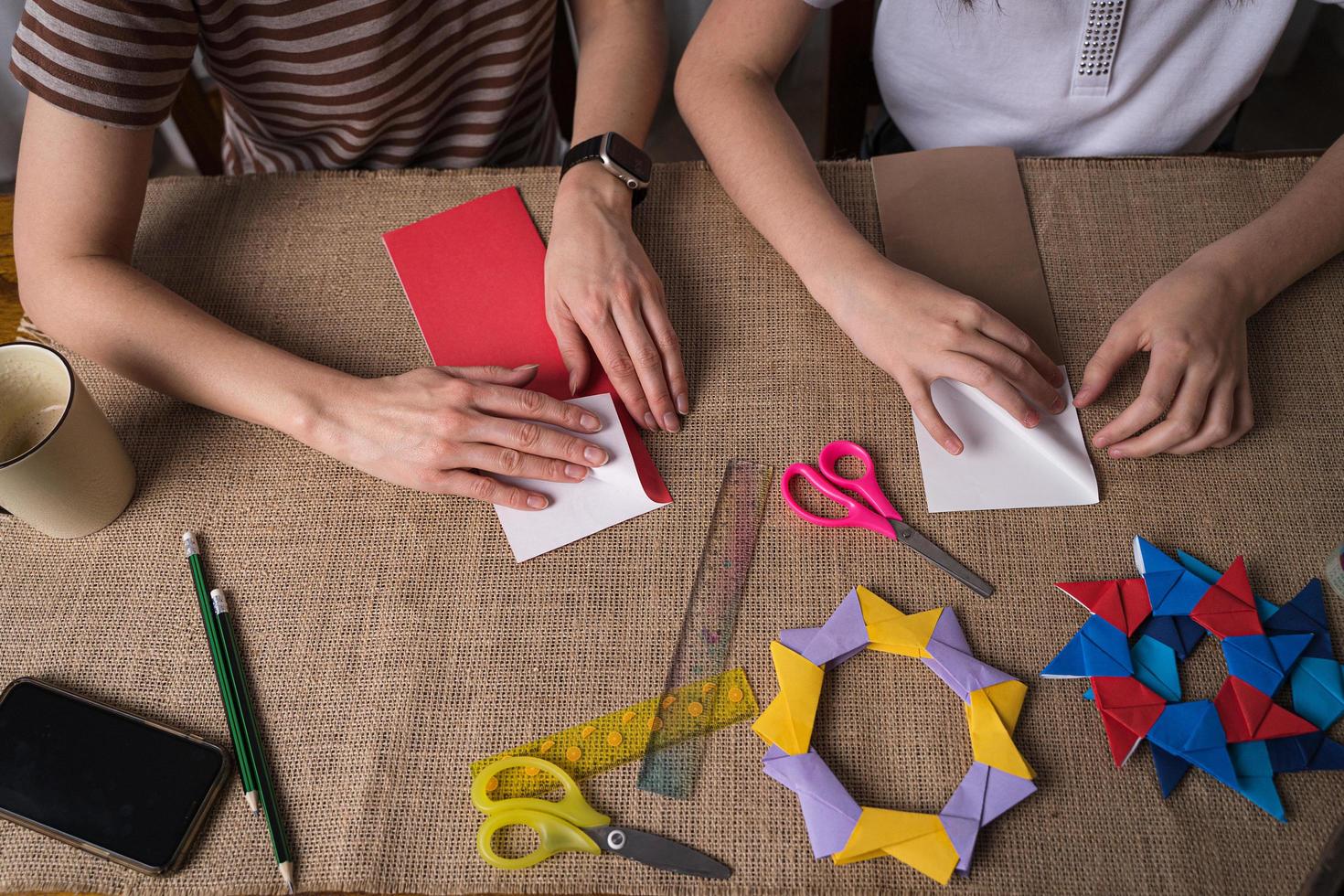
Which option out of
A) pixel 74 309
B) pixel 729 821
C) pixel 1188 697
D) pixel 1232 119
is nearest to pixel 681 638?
pixel 729 821

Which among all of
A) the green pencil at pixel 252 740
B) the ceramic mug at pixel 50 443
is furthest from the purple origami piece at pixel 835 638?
the ceramic mug at pixel 50 443

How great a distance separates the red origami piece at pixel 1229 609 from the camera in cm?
55

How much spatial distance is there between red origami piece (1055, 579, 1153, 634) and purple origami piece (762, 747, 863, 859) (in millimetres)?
218

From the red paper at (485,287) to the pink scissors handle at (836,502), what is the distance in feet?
0.45

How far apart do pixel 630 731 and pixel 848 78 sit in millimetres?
874

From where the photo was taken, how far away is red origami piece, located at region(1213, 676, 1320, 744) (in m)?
0.52

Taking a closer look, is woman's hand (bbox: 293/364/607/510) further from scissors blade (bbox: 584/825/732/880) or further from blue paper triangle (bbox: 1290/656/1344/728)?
blue paper triangle (bbox: 1290/656/1344/728)

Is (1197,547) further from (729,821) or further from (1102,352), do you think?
(729,821)

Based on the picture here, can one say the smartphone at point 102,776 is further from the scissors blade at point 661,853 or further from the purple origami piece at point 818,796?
the purple origami piece at point 818,796

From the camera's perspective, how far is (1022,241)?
2.35ft

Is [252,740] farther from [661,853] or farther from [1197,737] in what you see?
[1197,737]

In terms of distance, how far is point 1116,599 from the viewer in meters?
0.56

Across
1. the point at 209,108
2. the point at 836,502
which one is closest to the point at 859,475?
the point at 836,502

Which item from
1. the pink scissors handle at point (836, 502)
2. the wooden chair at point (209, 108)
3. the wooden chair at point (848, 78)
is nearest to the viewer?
the pink scissors handle at point (836, 502)
